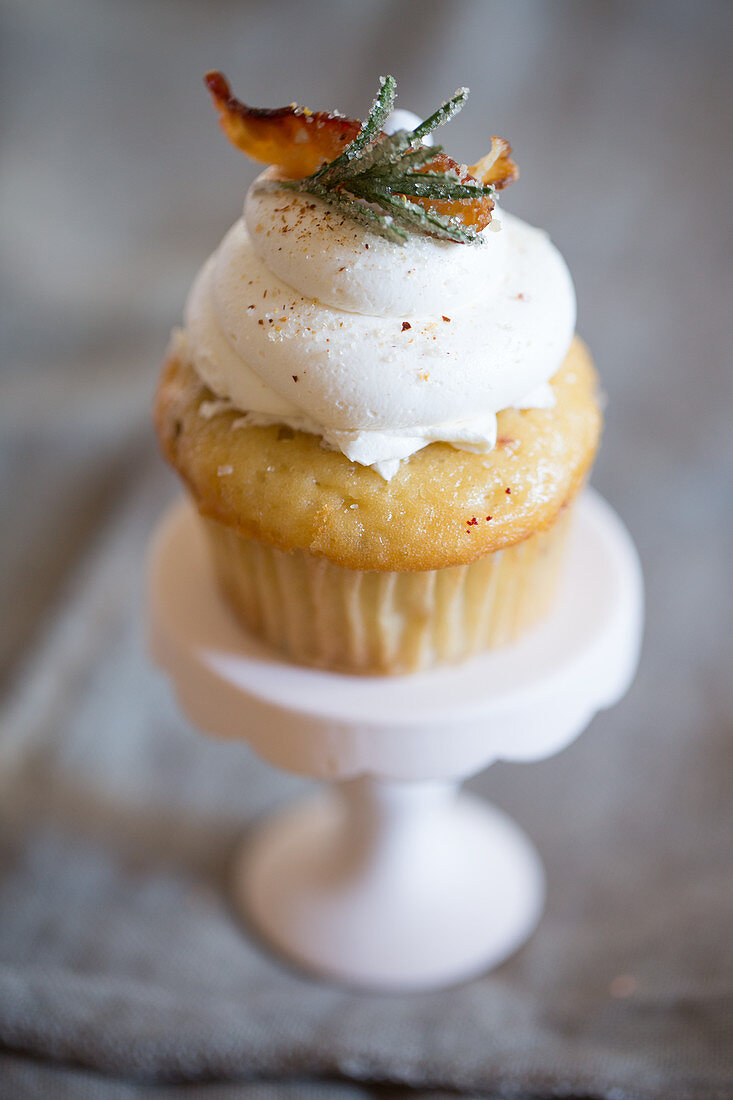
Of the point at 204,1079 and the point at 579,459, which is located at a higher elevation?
the point at 579,459

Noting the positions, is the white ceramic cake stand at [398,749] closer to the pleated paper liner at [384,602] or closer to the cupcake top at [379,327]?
the pleated paper liner at [384,602]

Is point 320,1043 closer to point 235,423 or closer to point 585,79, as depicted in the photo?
point 235,423

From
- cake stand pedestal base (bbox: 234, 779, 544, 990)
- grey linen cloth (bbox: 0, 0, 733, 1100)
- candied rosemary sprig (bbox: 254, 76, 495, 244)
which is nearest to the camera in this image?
candied rosemary sprig (bbox: 254, 76, 495, 244)

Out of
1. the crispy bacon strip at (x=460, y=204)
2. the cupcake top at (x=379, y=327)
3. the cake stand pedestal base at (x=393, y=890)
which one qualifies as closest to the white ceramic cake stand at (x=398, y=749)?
the cake stand pedestal base at (x=393, y=890)

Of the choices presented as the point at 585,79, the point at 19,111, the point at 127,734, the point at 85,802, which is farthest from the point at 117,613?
the point at 585,79

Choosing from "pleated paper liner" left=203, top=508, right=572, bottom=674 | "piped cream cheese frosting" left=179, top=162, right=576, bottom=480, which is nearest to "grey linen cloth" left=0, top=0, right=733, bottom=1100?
"pleated paper liner" left=203, top=508, right=572, bottom=674

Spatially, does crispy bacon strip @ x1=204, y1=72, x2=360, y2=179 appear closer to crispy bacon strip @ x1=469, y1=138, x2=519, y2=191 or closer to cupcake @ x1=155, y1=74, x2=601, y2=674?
cupcake @ x1=155, y1=74, x2=601, y2=674
